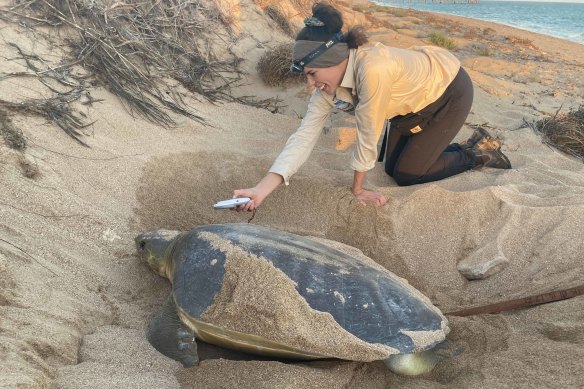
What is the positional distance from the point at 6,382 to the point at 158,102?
2475 millimetres

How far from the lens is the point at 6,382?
1228mm

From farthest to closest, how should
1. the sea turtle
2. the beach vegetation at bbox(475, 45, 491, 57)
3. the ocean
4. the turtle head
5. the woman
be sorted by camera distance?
the ocean → the beach vegetation at bbox(475, 45, 491, 57) → the woman → the turtle head → the sea turtle

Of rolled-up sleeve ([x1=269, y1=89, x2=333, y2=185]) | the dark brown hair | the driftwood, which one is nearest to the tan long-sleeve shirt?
rolled-up sleeve ([x1=269, y1=89, x2=333, y2=185])

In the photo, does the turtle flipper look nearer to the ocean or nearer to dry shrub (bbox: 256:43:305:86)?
dry shrub (bbox: 256:43:305:86)

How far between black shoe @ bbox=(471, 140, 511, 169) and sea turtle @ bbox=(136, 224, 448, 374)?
159 centimetres

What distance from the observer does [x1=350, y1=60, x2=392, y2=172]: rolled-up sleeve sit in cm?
232

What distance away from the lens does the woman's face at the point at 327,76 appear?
2264 millimetres

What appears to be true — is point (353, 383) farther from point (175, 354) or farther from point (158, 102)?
point (158, 102)

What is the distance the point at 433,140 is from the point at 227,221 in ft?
4.33

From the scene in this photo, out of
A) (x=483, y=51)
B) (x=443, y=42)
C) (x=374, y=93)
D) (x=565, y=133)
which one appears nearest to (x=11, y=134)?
(x=374, y=93)

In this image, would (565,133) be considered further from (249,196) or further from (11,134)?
(11,134)

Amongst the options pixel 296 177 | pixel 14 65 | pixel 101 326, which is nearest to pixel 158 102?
pixel 14 65

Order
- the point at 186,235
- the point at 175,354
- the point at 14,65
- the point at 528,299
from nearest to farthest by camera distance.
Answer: the point at 175,354 < the point at 528,299 < the point at 186,235 < the point at 14,65

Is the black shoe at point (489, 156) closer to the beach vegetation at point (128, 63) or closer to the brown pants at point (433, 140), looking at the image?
the brown pants at point (433, 140)
